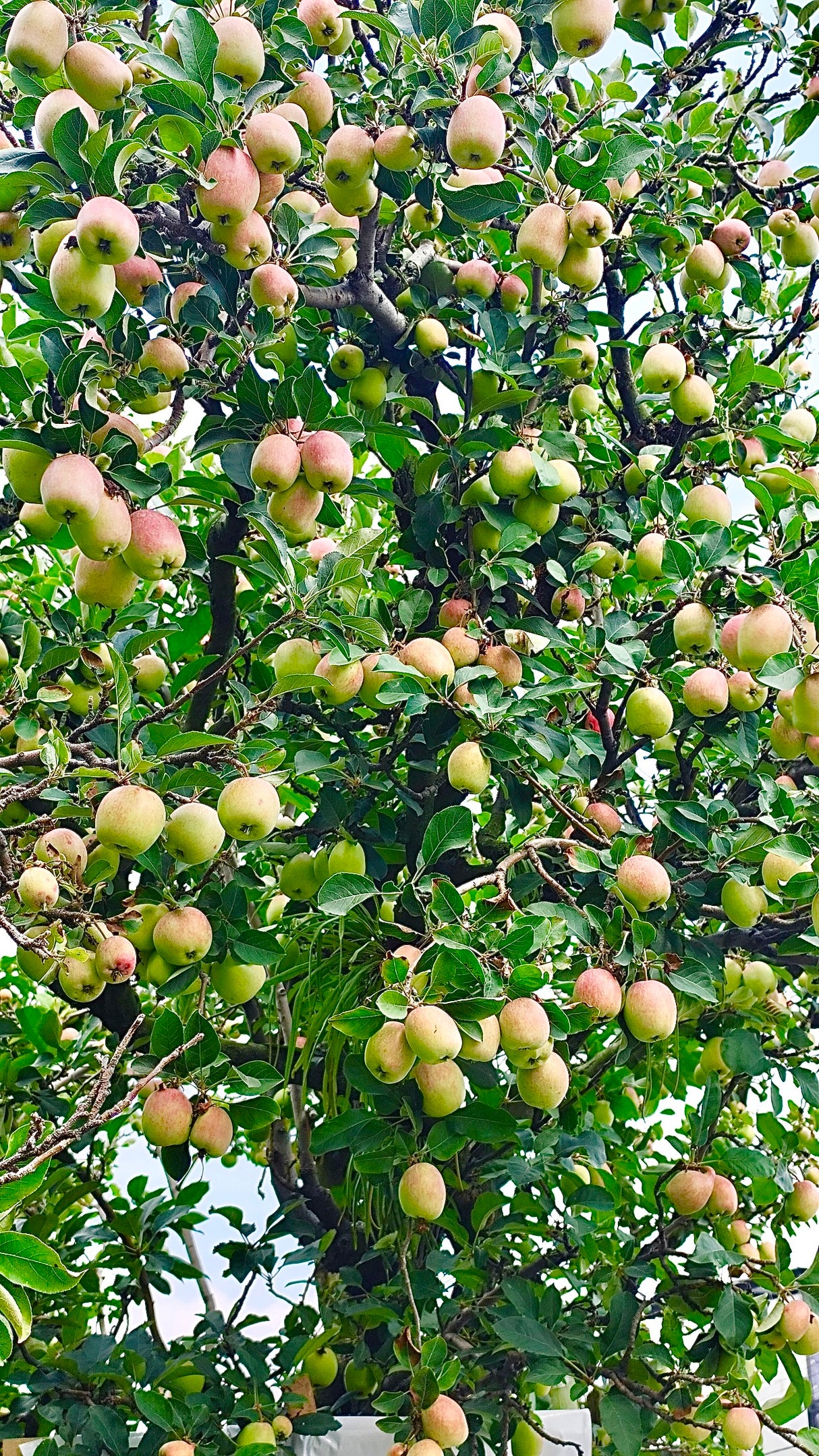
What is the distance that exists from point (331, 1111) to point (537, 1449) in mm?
673

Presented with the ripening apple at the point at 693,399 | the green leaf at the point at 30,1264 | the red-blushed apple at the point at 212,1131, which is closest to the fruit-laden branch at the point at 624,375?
the ripening apple at the point at 693,399

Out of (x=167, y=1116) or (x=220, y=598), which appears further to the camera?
(x=220, y=598)

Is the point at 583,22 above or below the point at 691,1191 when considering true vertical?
above

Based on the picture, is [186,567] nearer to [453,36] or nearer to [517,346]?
[517,346]

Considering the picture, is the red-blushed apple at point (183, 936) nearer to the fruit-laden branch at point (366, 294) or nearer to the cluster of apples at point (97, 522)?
the cluster of apples at point (97, 522)

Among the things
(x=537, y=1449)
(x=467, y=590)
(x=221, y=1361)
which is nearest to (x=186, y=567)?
(x=467, y=590)

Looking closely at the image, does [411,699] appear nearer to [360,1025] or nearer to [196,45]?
[360,1025]

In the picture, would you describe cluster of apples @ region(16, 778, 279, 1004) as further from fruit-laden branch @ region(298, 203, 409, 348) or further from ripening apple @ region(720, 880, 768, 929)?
fruit-laden branch @ region(298, 203, 409, 348)

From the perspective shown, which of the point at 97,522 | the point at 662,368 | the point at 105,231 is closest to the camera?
the point at 105,231

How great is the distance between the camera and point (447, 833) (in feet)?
4.85

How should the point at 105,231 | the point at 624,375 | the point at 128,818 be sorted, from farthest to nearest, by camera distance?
the point at 624,375 < the point at 128,818 < the point at 105,231

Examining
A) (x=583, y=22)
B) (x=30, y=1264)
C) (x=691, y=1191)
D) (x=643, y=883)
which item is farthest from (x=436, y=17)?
(x=691, y=1191)

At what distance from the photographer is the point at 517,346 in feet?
6.00

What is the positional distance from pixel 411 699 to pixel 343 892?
248mm
